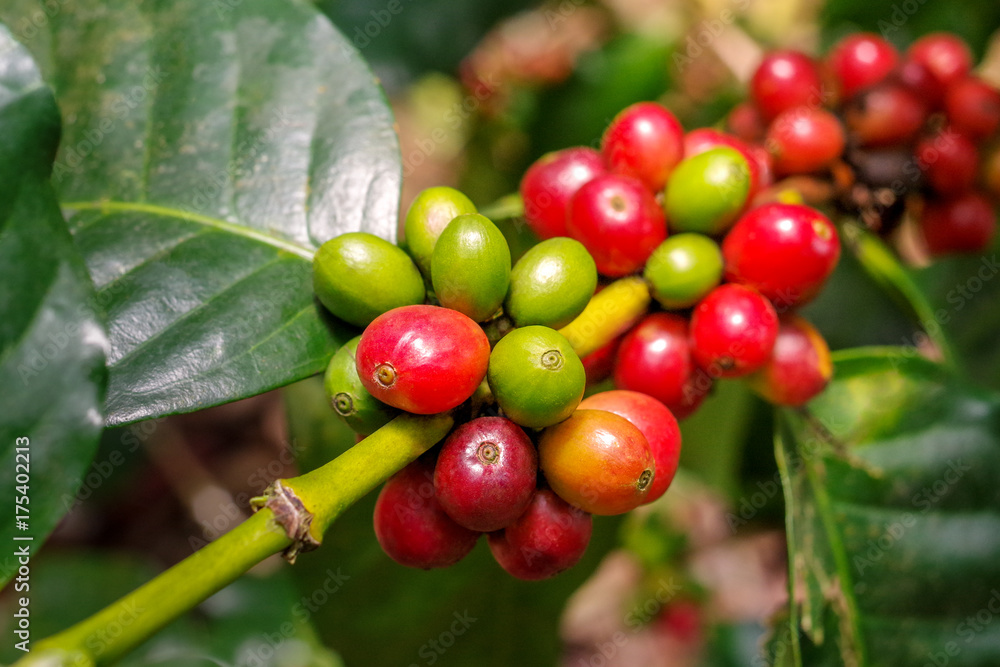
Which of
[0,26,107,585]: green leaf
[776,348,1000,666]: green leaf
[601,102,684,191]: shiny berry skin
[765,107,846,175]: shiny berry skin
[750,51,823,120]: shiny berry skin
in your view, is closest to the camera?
[0,26,107,585]: green leaf

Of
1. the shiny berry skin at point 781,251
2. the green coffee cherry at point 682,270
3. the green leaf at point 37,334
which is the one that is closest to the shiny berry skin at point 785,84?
the shiny berry skin at point 781,251

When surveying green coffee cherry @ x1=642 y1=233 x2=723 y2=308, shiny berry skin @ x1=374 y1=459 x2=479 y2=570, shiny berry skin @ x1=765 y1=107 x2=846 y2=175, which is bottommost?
shiny berry skin @ x1=374 y1=459 x2=479 y2=570

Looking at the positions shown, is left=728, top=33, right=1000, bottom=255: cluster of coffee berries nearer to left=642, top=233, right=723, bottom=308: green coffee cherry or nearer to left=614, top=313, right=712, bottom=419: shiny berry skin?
left=642, top=233, right=723, bottom=308: green coffee cherry

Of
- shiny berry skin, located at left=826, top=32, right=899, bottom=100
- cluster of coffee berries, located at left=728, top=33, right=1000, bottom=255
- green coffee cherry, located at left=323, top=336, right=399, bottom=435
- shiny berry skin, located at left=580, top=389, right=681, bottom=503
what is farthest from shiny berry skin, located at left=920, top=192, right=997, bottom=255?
green coffee cherry, located at left=323, top=336, right=399, bottom=435

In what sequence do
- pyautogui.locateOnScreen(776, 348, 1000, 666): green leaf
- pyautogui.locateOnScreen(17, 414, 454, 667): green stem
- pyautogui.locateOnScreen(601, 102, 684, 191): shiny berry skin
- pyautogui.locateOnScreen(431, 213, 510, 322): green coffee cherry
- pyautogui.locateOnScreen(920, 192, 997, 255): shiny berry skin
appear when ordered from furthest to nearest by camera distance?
pyautogui.locateOnScreen(920, 192, 997, 255): shiny berry skin
pyautogui.locateOnScreen(776, 348, 1000, 666): green leaf
pyautogui.locateOnScreen(601, 102, 684, 191): shiny berry skin
pyautogui.locateOnScreen(431, 213, 510, 322): green coffee cherry
pyautogui.locateOnScreen(17, 414, 454, 667): green stem

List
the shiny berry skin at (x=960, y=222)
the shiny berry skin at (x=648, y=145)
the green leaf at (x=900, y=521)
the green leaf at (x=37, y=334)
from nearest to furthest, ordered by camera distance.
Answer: the green leaf at (x=37, y=334) → the shiny berry skin at (x=648, y=145) → the green leaf at (x=900, y=521) → the shiny berry skin at (x=960, y=222)

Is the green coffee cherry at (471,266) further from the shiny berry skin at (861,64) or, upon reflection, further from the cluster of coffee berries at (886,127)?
the shiny berry skin at (861,64)

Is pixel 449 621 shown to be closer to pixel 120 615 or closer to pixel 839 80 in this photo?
pixel 120 615
